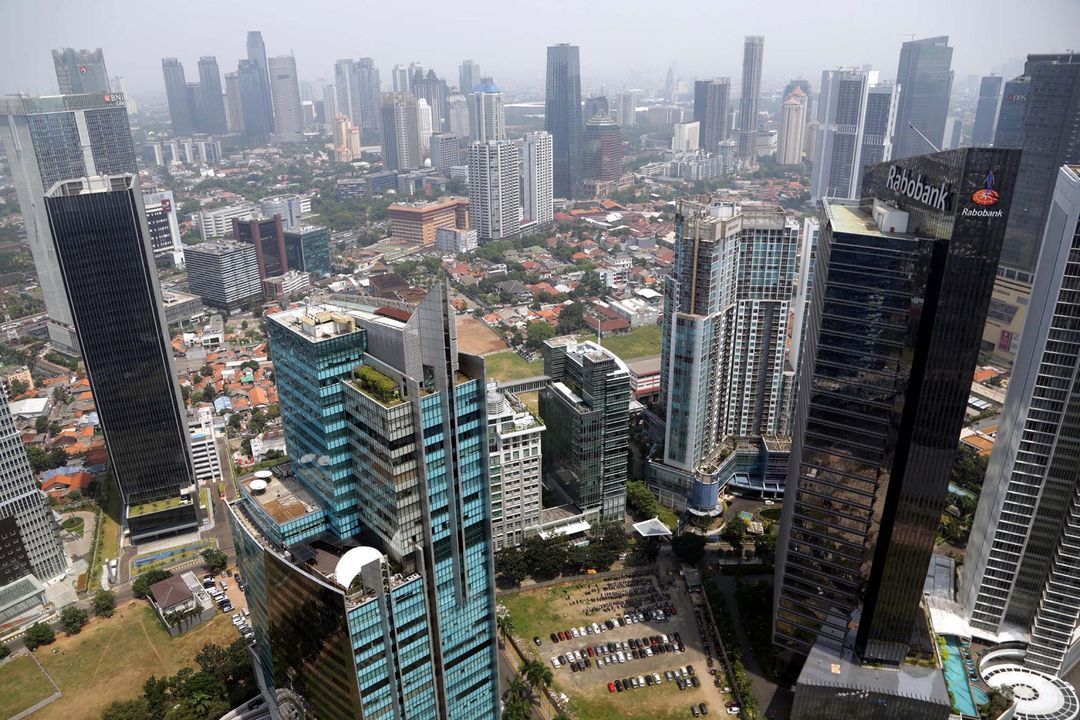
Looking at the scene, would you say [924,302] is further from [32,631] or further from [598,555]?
[32,631]

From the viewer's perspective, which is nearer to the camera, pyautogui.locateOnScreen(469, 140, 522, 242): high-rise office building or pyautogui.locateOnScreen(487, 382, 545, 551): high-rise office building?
pyautogui.locateOnScreen(487, 382, 545, 551): high-rise office building

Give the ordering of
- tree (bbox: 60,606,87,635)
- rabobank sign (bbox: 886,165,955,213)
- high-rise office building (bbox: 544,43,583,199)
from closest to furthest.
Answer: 1. rabobank sign (bbox: 886,165,955,213)
2. tree (bbox: 60,606,87,635)
3. high-rise office building (bbox: 544,43,583,199)

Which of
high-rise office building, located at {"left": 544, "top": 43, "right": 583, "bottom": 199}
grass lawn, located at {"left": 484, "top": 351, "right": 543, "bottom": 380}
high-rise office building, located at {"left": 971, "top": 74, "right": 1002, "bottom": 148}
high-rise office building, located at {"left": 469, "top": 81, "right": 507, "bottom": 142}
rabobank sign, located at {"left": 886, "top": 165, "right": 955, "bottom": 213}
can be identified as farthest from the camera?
high-rise office building, located at {"left": 469, "top": 81, "right": 507, "bottom": 142}

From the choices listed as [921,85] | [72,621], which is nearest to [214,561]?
[72,621]

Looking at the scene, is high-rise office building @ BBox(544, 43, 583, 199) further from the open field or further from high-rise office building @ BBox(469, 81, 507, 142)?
the open field

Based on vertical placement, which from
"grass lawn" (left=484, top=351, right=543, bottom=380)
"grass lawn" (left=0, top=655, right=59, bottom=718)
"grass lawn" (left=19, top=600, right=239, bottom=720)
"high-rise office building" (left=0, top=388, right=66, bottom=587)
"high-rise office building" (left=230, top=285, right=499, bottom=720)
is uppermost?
"high-rise office building" (left=230, top=285, right=499, bottom=720)

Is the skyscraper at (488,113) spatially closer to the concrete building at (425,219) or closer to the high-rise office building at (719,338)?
the concrete building at (425,219)

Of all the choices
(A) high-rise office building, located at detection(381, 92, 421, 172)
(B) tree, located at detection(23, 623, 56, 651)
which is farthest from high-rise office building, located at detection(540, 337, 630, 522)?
(A) high-rise office building, located at detection(381, 92, 421, 172)

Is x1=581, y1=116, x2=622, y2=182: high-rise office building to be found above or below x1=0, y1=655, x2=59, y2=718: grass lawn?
above
